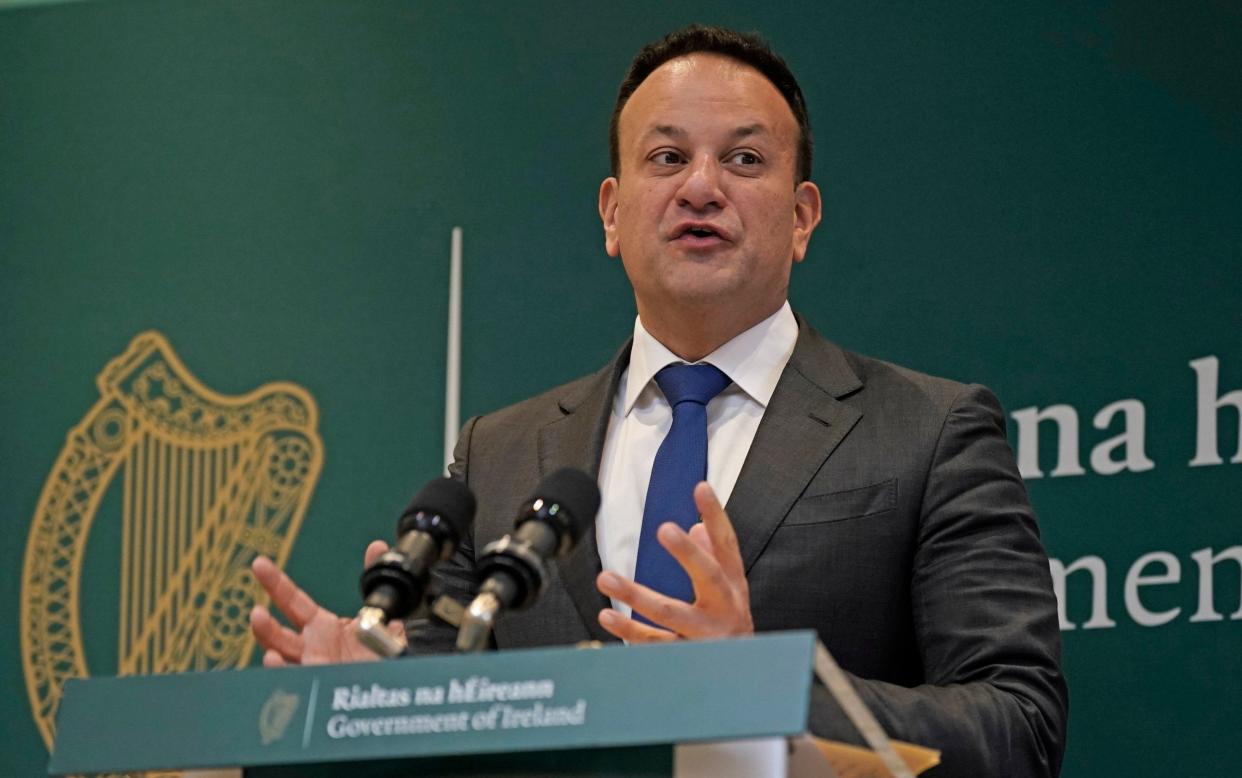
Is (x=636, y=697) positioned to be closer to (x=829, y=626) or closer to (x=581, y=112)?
(x=829, y=626)

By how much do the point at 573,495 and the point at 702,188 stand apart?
104 cm

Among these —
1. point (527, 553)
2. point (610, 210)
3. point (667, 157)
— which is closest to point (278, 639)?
point (527, 553)

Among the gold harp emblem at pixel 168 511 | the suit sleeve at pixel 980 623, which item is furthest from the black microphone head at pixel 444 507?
the gold harp emblem at pixel 168 511

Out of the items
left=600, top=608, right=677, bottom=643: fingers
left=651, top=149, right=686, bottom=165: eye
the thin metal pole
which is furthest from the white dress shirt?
the thin metal pole

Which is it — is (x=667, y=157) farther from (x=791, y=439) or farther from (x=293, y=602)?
(x=293, y=602)

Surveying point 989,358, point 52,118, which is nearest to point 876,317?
point 989,358

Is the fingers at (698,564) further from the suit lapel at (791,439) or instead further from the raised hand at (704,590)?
the suit lapel at (791,439)

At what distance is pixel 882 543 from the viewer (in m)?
2.35

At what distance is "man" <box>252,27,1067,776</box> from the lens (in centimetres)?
217

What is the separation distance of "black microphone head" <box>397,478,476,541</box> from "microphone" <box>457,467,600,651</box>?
59 mm

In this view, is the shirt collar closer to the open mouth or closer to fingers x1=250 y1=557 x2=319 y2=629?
the open mouth

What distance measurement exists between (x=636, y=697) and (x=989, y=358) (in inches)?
88.5

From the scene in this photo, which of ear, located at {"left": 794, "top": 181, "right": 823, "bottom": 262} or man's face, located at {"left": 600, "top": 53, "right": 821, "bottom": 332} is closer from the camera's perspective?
man's face, located at {"left": 600, "top": 53, "right": 821, "bottom": 332}

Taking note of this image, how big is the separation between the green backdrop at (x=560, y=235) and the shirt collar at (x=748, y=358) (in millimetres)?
945
